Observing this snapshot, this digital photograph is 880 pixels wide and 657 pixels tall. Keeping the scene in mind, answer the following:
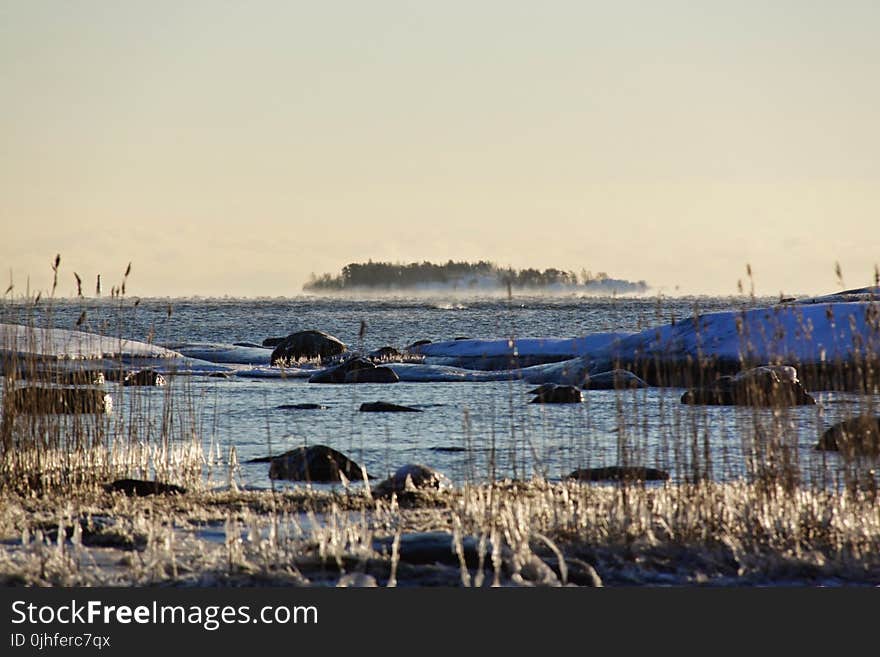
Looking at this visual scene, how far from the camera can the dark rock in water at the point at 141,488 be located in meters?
8.22

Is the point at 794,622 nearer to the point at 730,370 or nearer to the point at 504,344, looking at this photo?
the point at 730,370

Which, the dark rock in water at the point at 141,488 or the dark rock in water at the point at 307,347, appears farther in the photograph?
the dark rock in water at the point at 307,347

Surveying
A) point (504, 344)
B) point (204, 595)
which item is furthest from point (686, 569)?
point (504, 344)

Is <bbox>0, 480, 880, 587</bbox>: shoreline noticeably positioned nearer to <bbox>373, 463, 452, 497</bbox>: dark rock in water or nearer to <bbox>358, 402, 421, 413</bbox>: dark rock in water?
<bbox>373, 463, 452, 497</bbox>: dark rock in water

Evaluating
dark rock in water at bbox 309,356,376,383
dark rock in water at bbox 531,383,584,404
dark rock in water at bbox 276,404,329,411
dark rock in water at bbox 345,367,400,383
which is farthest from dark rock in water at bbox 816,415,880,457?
dark rock in water at bbox 309,356,376,383

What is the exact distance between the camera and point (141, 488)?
27.1 feet

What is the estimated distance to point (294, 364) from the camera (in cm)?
2822

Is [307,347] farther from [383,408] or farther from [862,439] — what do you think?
[862,439]

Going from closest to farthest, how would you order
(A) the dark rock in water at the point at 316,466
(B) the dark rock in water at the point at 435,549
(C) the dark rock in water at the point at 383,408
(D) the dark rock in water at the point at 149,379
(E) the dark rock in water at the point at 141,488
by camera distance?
(B) the dark rock in water at the point at 435,549 < (E) the dark rock in water at the point at 141,488 < (A) the dark rock in water at the point at 316,466 < (C) the dark rock in water at the point at 383,408 < (D) the dark rock in water at the point at 149,379

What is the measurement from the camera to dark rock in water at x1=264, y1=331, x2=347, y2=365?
29955 millimetres

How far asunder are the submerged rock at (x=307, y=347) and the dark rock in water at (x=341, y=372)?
22.1 feet

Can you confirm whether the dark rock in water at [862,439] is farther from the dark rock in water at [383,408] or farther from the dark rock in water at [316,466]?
the dark rock in water at [383,408]

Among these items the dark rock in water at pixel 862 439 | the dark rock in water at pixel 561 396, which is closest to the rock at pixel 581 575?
the dark rock in water at pixel 862 439

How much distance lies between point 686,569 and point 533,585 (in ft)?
3.23
